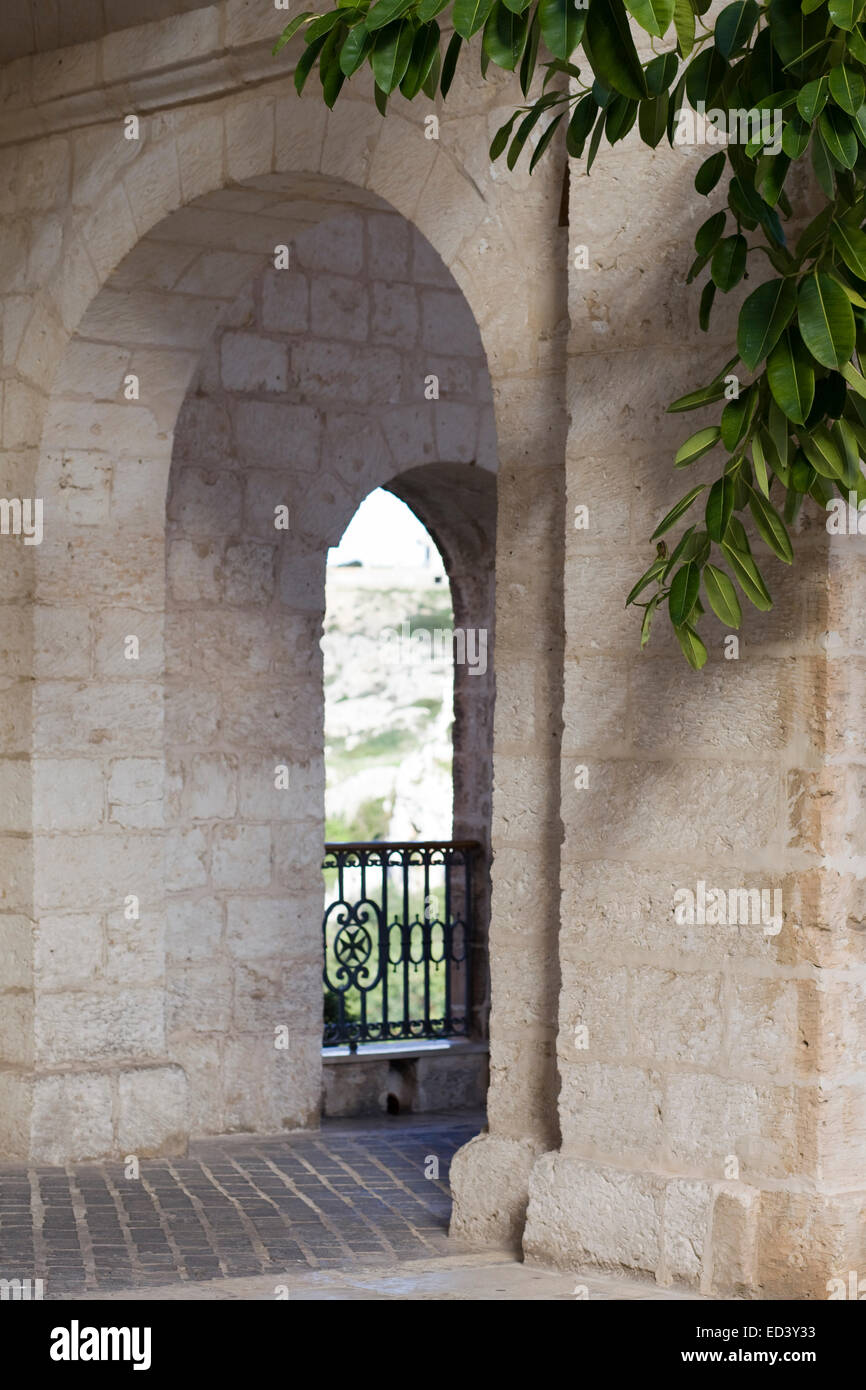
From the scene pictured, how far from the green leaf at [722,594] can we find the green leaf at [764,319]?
515 mm

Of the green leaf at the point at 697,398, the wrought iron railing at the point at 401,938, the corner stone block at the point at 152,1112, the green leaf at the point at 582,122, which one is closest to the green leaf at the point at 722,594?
the green leaf at the point at 697,398

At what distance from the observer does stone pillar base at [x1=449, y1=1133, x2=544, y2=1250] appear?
4.43m

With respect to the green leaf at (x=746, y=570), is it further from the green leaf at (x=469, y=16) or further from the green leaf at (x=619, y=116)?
the green leaf at (x=469, y=16)

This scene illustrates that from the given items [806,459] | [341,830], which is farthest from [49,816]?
[341,830]

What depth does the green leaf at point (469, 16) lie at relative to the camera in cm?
248

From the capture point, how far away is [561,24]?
2.42 m

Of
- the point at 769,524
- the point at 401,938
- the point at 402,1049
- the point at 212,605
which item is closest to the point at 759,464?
the point at 769,524

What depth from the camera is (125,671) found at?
232 inches

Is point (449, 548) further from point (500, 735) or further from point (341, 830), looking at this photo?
point (341, 830)

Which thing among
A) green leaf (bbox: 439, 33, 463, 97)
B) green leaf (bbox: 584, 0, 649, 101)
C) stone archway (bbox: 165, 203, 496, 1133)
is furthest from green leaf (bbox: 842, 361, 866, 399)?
stone archway (bbox: 165, 203, 496, 1133)

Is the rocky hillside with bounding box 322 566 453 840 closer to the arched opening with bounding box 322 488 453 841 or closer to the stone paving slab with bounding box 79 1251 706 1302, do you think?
the arched opening with bounding box 322 488 453 841

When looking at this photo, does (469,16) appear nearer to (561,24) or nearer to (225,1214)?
(561,24)

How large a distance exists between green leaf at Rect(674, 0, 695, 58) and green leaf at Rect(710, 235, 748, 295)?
48 cm

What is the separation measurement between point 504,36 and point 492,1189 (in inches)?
113
